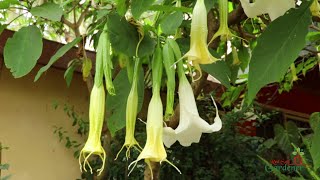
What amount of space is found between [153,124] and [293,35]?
9.2 inches

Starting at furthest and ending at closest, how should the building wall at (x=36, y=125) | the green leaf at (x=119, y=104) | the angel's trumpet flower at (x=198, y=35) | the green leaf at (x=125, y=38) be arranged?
the building wall at (x=36, y=125) → the green leaf at (x=119, y=104) → the green leaf at (x=125, y=38) → the angel's trumpet flower at (x=198, y=35)

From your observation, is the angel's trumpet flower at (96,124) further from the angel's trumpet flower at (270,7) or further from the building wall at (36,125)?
the building wall at (36,125)

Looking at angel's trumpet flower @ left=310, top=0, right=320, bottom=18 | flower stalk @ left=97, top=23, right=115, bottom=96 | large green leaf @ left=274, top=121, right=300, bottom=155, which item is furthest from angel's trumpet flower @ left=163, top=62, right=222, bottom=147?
large green leaf @ left=274, top=121, right=300, bottom=155

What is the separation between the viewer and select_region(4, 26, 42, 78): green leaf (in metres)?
0.80

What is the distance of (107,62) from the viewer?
0.68m

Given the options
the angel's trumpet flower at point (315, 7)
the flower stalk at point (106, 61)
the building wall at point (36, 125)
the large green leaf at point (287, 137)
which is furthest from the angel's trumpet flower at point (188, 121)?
the large green leaf at point (287, 137)

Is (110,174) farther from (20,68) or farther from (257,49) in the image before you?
(257,49)

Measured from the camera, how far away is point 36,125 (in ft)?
9.78

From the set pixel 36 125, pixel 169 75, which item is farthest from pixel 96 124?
pixel 36 125

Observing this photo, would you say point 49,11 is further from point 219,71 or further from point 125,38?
point 219,71

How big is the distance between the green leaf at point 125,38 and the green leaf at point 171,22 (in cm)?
5

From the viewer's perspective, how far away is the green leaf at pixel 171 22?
79cm

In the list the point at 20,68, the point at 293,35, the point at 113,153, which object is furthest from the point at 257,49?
the point at 113,153

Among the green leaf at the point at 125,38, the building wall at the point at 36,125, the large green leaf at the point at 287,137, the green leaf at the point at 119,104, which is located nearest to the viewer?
the green leaf at the point at 125,38
